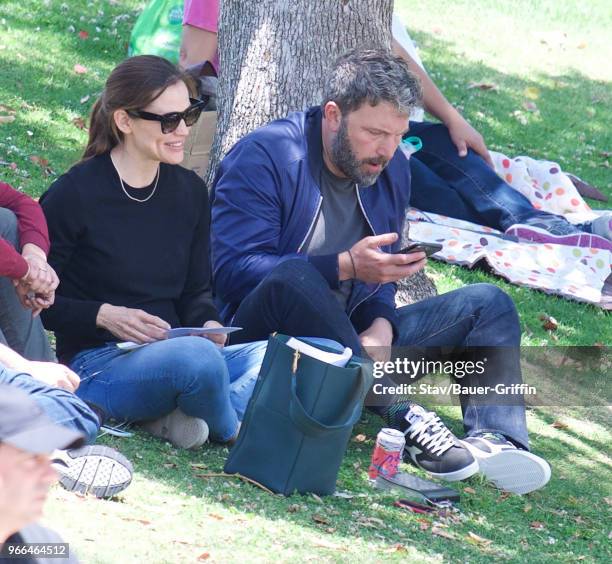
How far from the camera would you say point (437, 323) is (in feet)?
17.5

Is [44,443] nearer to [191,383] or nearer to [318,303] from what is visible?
[191,383]

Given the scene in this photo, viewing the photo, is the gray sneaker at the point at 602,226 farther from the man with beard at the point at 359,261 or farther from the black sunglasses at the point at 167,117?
the black sunglasses at the point at 167,117

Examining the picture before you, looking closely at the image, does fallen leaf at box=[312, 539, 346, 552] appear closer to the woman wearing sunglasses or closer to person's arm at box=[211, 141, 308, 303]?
the woman wearing sunglasses

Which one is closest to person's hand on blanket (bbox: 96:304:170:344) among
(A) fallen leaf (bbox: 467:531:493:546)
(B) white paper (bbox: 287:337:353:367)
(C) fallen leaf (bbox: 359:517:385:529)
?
(B) white paper (bbox: 287:337:353:367)

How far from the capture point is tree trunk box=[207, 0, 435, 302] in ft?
20.0

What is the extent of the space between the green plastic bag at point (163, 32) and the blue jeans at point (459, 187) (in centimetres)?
171

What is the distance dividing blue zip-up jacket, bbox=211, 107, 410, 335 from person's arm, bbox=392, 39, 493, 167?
2.42m

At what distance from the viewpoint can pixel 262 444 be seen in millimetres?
4277

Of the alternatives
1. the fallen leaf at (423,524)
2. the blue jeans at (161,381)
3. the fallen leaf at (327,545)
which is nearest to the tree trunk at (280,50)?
the blue jeans at (161,381)

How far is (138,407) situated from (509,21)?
1060 centimetres

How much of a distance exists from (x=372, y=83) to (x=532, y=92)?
7206mm

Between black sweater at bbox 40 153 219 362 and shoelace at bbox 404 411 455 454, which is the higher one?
black sweater at bbox 40 153 219 362

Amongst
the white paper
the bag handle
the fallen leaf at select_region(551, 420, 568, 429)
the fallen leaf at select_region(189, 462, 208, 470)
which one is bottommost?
the fallen leaf at select_region(189, 462, 208, 470)

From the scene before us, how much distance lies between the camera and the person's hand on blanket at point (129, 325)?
4438 mm
